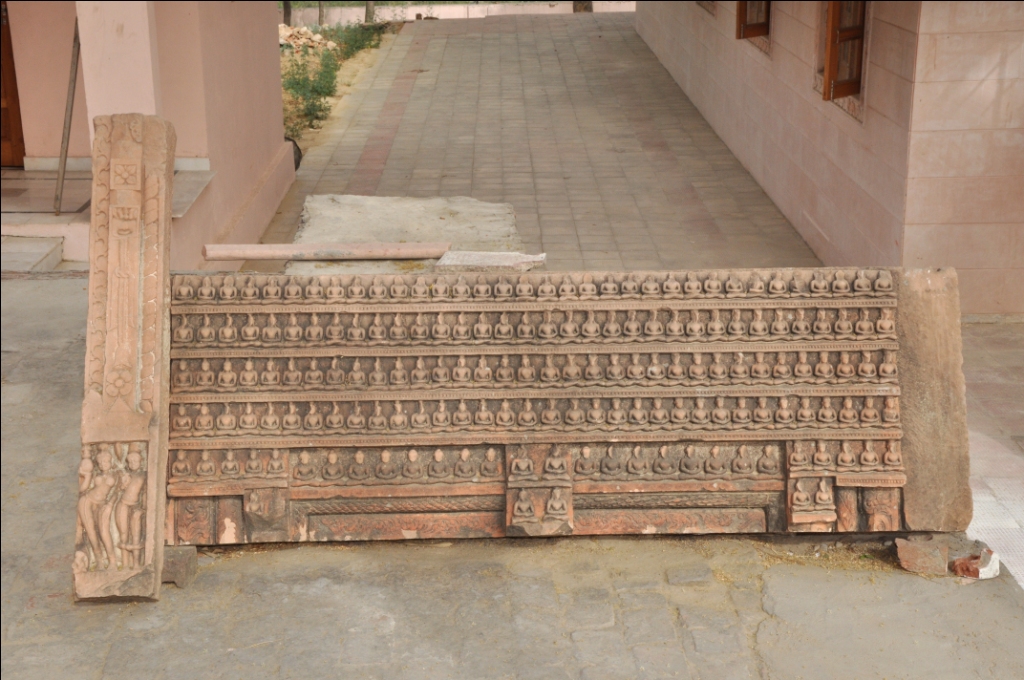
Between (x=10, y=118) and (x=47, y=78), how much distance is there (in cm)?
49

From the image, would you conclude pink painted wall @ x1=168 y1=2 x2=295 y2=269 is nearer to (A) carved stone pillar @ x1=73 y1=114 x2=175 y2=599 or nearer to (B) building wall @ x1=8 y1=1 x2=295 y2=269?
(B) building wall @ x1=8 y1=1 x2=295 y2=269

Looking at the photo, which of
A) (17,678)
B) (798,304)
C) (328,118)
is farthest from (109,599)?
(328,118)

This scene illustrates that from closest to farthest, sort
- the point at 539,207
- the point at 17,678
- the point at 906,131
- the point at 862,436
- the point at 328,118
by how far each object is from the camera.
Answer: the point at 17,678 → the point at 862,436 → the point at 906,131 → the point at 539,207 → the point at 328,118

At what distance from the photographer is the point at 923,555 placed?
4.27m

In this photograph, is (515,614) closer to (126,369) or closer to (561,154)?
(126,369)

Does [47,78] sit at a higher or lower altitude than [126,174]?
lower

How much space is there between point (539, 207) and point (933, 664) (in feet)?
Result: 25.1

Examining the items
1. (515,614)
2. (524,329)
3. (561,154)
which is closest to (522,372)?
(524,329)

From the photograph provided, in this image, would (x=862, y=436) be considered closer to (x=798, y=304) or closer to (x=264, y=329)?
(x=798, y=304)

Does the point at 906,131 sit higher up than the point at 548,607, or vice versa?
the point at 906,131

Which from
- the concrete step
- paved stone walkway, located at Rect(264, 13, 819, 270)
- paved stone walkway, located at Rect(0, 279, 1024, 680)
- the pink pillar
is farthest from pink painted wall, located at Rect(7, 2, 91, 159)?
paved stone walkway, located at Rect(0, 279, 1024, 680)

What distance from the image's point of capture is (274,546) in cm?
444

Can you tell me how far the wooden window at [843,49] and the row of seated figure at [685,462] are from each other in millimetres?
4457

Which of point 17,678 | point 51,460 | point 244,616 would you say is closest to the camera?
point 17,678
